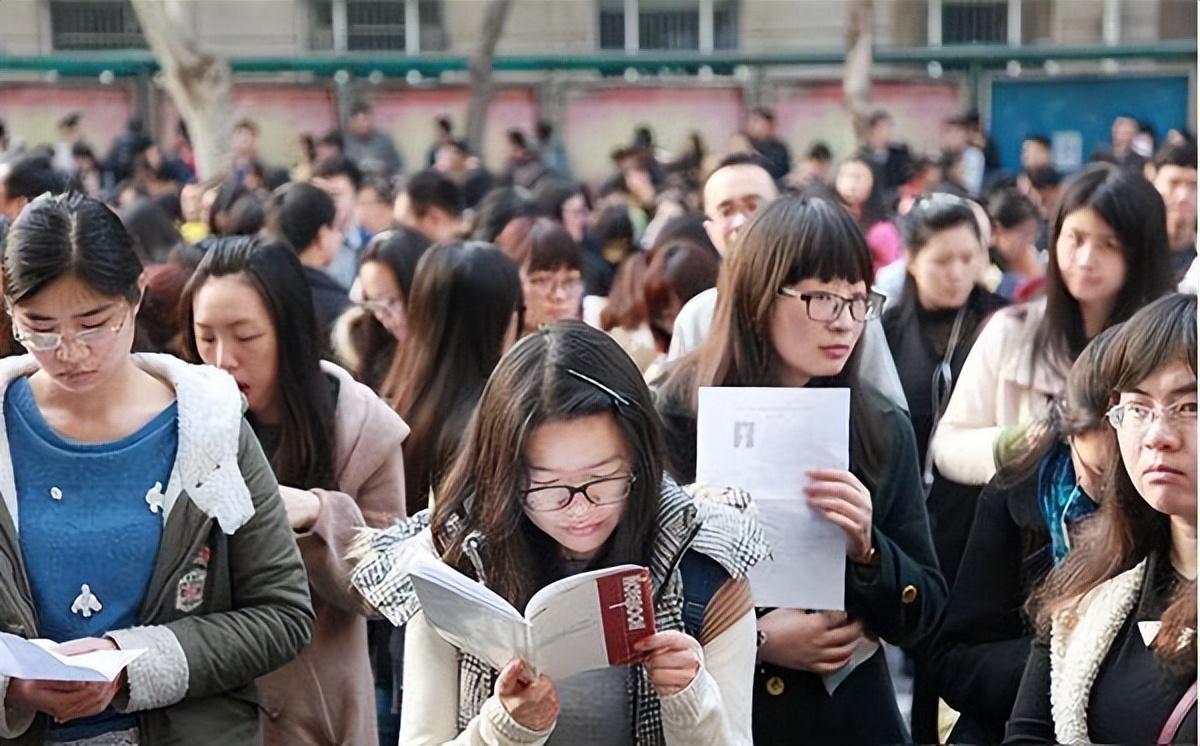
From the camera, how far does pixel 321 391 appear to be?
154 inches

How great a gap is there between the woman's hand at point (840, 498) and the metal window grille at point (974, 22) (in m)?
25.2

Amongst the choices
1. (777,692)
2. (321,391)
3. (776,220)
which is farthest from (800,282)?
(321,391)

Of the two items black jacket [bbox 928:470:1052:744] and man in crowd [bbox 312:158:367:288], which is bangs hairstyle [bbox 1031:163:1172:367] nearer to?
black jacket [bbox 928:470:1052:744]

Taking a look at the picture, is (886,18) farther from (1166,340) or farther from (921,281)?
(1166,340)

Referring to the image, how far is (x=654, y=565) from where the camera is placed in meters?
2.81

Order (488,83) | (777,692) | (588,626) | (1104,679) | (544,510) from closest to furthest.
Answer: (588,626) → (544,510) → (1104,679) → (777,692) → (488,83)

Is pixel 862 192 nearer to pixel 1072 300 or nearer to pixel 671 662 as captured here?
pixel 1072 300

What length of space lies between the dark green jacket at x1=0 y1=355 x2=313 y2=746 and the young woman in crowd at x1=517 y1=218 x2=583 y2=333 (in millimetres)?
2506

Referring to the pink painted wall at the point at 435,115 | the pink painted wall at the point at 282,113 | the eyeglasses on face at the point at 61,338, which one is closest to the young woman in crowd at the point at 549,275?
the eyeglasses on face at the point at 61,338

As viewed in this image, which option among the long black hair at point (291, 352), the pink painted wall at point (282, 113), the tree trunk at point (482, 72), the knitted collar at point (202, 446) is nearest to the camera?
the knitted collar at point (202, 446)

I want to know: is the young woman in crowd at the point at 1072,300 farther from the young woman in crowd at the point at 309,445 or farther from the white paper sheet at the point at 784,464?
the young woman in crowd at the point at 309,445

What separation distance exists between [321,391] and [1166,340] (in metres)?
1.67

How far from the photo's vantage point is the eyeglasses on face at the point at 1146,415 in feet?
9.91

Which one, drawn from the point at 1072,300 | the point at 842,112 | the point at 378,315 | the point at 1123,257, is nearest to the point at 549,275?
the point at 378,315
